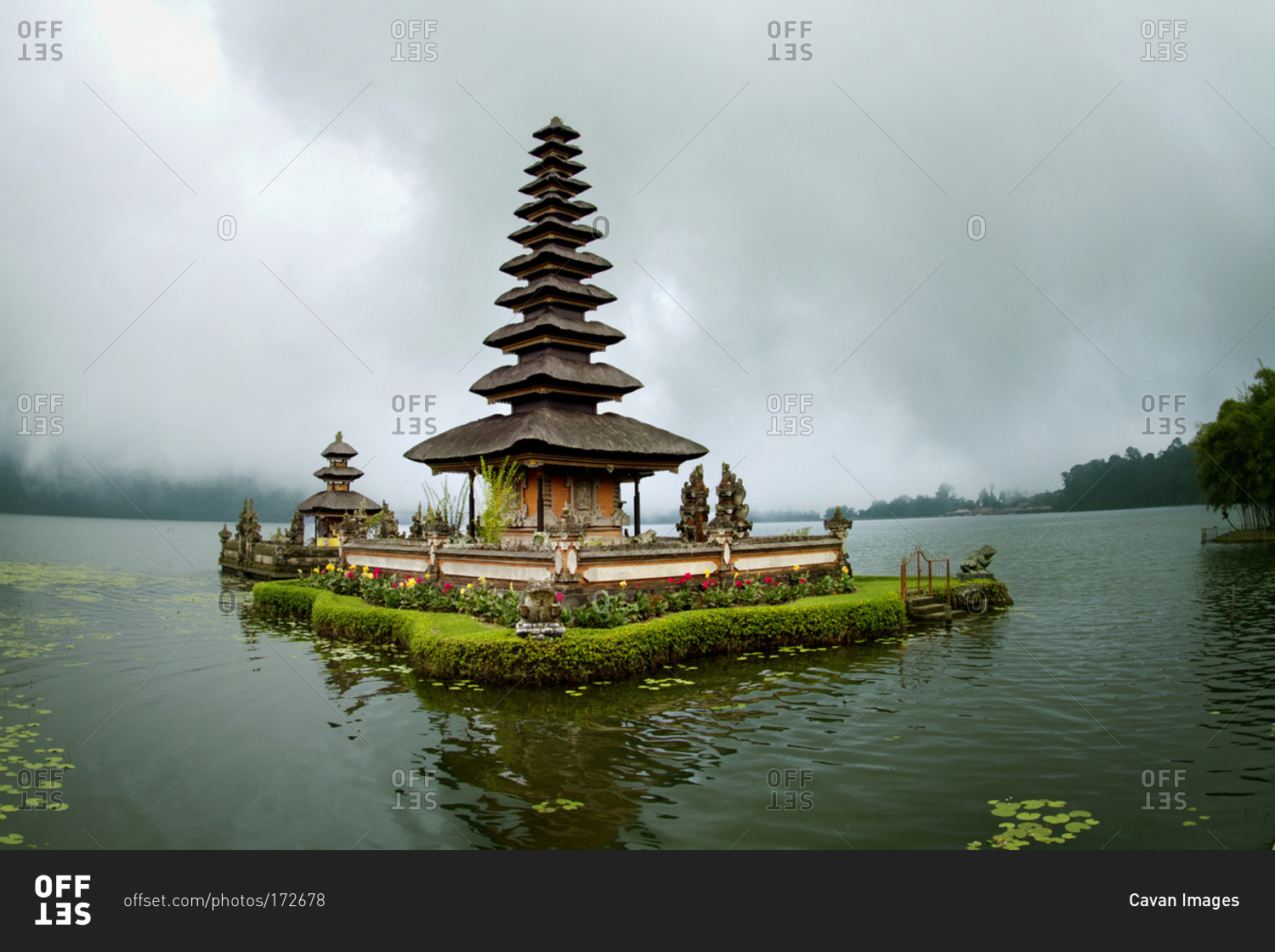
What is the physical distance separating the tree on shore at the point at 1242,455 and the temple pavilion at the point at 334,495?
179 feet

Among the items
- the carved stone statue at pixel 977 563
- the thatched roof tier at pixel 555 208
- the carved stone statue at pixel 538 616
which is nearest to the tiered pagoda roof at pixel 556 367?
the thatched roof tier at pixel 555 208

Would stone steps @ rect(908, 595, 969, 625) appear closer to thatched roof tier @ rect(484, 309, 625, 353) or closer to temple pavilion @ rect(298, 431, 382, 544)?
thatched roof tier @ rect(484, 309, 625, 353)

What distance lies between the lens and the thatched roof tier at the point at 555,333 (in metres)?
25.2

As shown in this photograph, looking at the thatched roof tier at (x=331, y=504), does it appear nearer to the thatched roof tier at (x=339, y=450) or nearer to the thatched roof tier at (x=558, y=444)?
the thatched roof tier at (x=339, y=450)

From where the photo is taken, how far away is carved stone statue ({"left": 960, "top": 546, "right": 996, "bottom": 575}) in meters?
25.5

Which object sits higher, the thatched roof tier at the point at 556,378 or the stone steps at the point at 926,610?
the thatched roof tier at the point at 556,378

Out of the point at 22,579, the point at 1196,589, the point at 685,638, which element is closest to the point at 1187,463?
the point at 1196,589

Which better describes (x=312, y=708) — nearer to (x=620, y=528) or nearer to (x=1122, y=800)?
(x=1122, y=800)

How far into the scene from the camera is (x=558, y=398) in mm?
25453

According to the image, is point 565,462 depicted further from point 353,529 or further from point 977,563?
point 977,563

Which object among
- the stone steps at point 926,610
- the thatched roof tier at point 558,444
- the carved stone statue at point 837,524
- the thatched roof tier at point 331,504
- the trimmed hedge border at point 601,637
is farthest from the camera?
the thatched roof tier at point 331,504

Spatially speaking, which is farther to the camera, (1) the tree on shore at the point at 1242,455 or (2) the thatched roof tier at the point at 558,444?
(1) the tree on shore at the point at 1242,455

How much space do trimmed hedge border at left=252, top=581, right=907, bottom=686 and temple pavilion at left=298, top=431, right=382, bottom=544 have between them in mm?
22273

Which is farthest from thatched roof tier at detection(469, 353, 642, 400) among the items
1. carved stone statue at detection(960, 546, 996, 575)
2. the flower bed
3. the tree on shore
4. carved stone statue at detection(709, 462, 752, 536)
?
the tree on shore
